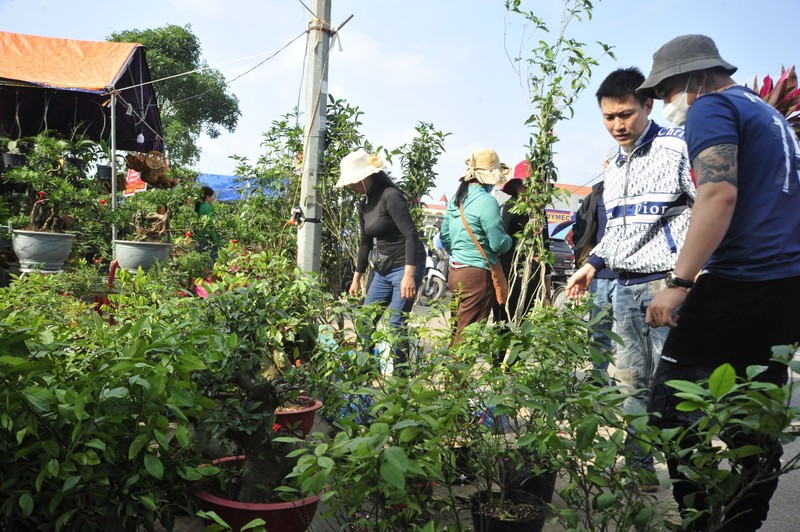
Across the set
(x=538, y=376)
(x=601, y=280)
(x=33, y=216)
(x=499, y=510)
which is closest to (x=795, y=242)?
(x=538, y=376)

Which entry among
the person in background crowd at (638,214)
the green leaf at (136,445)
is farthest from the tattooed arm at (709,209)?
the green leaf at (136,445)

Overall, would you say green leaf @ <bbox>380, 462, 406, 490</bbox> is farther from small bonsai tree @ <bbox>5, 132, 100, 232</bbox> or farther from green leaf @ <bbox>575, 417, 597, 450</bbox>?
small bonsai tree @ <bbox>5, 132, 100, 232</bbox>

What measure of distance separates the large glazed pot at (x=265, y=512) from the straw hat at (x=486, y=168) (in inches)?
111

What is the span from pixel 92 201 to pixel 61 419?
716 cm

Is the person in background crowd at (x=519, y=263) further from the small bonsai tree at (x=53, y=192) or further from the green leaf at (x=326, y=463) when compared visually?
the small bonsai tree at (x=53, y=192)

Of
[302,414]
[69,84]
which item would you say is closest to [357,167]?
[302,414]

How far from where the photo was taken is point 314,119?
5.03 metres

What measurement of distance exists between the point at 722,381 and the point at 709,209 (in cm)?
105

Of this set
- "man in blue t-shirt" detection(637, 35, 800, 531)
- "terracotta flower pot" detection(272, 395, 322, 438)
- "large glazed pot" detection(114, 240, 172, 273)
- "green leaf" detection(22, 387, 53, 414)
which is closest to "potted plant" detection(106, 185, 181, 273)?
"large glazed pot" detection(114, 240, 172, 273)

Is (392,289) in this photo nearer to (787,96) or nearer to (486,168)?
(486,168)

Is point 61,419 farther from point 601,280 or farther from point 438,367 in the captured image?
point 601,280

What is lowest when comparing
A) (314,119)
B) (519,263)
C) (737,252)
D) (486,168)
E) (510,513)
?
(510,513)

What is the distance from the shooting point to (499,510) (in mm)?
2328

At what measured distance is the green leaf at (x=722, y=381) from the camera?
42.4 inches
